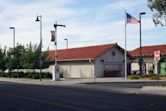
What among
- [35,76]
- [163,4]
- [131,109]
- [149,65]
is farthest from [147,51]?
[131,109]

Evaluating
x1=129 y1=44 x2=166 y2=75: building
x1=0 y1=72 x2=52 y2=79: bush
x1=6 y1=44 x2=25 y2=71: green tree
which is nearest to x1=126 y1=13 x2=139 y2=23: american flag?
x1=129 y1=44 x2=166 y2=75: building

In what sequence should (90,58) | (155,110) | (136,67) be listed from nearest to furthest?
(155,110) → (90,58) → (136,67)

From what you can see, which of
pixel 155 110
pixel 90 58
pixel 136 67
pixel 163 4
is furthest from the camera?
pixel 136 67

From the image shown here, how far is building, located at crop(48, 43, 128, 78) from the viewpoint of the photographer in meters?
56.8

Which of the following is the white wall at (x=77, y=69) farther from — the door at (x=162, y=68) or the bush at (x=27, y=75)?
the door at (x=162, y=68)

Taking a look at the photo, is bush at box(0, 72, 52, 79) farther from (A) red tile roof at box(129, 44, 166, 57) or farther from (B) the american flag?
(A) red tile roof at box(129, 44, 166, 57)

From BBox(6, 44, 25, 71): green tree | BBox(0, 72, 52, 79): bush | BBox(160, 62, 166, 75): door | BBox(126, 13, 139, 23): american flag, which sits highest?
BBox(126, 13, 139, 23): american flag

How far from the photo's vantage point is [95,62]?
5653 cm

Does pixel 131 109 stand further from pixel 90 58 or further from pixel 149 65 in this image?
pixel 149 65

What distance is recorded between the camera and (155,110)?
664 inches

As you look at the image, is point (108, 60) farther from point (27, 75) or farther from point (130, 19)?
point (27, 75)

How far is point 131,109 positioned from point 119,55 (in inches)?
1662

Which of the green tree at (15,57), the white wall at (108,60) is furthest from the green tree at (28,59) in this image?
the white wall at (108,60)

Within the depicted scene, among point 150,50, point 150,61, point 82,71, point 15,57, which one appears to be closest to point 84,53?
point 82,71
